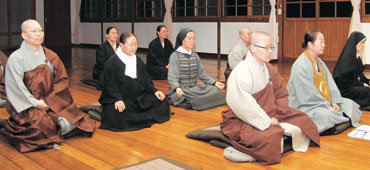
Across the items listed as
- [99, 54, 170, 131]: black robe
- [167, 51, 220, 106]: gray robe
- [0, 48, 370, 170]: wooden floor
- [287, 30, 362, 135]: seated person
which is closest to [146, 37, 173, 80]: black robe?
[167, 51, 220, 106]: gray robe

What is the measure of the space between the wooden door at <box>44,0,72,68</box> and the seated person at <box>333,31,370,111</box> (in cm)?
1048

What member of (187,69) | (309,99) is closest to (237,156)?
(309,99)

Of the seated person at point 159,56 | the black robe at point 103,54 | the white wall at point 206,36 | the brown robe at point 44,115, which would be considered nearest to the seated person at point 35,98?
the brown robe at point 44,115

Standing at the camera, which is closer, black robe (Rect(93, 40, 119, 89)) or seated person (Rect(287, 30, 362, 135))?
seated person (Rect(287, 30, 362, 135))

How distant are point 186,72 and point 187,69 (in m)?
0.04

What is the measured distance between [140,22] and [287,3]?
4698mm

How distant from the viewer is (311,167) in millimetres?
2934

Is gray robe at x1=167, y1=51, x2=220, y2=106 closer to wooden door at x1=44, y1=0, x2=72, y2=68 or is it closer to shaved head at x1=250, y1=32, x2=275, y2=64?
shaved head at x1=250, y1=32, x2=275, y2=64

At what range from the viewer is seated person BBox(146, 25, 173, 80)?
7.10 metres

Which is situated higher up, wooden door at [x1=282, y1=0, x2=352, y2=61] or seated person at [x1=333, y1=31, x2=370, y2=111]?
wooden door at [x1=282, y1=0, x2=352, y2=61]

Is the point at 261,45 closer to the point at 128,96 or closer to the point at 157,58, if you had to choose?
the point at 128,96

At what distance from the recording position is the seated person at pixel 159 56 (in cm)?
710

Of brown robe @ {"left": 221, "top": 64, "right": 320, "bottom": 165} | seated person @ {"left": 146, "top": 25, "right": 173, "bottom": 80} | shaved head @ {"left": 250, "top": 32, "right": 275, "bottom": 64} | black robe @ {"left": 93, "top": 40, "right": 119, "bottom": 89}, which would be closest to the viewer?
brown robe @ {"left": 221, "top": 64, "right": 320, "bottom": 165}

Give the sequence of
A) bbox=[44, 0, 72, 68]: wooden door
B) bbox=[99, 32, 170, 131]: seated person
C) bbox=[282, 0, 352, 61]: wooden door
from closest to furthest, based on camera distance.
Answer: bbox=[99, 32, 170, 131]: seated person < bbox=[282, 0, 352, 61]: wooden door < bbox=[44, 0, 72, 68]: wooden door
